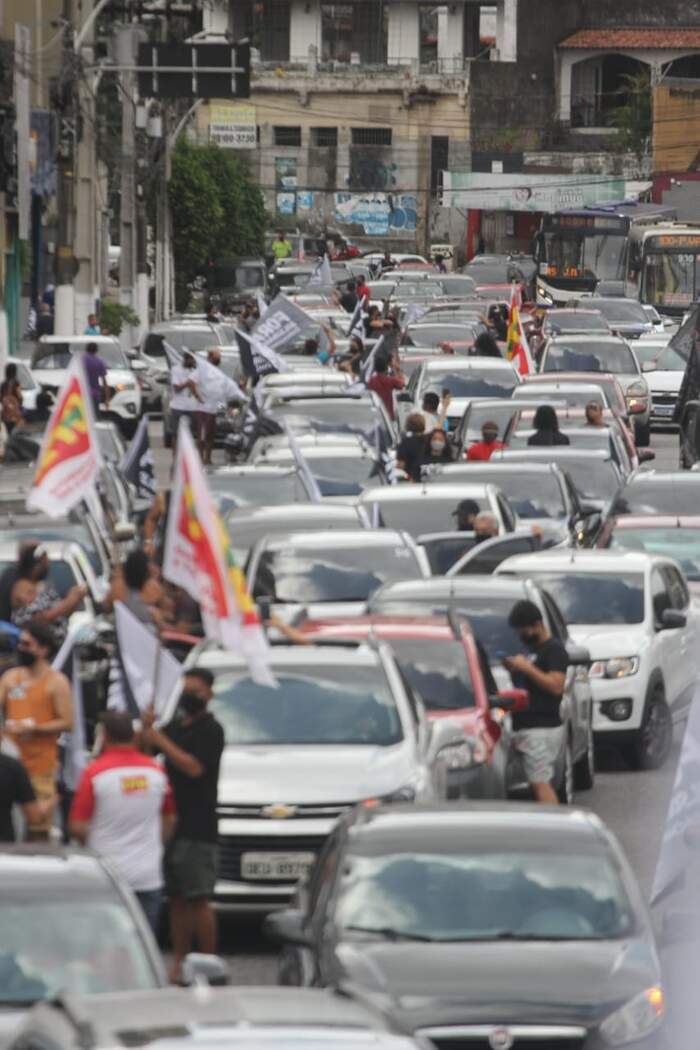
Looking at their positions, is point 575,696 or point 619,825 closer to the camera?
point 619,825

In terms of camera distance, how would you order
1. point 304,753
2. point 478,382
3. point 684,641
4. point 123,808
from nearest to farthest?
point 123,808 → point 304,753 → point 684,641 → point 478,382

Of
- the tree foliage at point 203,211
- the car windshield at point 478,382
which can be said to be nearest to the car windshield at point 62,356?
the car windshield at point 478,382

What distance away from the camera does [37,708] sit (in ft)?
44.3

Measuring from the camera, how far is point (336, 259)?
95.1 meters

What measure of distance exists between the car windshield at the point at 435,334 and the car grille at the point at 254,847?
111ft

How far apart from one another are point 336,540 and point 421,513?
147 inches

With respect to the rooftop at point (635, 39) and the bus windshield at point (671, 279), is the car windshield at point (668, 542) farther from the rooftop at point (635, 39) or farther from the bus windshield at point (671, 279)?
the rooftop at point (635, 39)

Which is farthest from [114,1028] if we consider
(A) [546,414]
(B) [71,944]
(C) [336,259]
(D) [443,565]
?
(C) [336,259]

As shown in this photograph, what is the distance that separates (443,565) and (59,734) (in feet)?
32.2

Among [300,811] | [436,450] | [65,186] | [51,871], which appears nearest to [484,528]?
[436,450]

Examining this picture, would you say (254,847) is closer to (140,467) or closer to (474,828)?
(474,828)

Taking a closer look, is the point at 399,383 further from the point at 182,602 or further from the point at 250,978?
the point at 250,978

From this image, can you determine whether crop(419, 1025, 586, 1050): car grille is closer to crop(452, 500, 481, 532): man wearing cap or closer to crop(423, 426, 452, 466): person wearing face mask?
crop(452, 500, 481, 532): man wearing cap

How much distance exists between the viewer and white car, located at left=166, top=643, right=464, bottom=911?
13.9m
